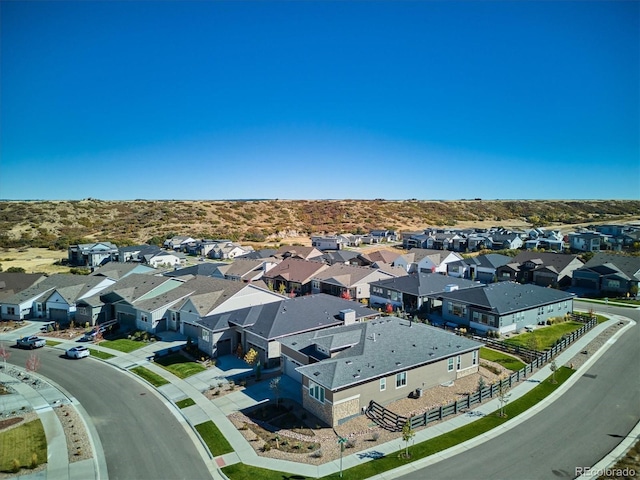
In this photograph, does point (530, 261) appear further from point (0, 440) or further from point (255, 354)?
point (0, 440)

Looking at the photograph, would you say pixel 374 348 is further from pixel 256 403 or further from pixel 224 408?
pixel 224 408

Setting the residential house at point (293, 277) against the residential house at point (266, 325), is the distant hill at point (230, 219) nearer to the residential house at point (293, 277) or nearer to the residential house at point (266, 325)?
the residential house at point (293, 277)

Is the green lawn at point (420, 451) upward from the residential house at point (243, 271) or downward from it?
downward

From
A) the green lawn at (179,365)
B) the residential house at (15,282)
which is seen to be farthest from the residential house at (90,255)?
the green lawn at (179,365)

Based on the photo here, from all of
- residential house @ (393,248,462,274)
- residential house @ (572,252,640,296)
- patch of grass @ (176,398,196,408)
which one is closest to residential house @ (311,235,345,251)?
residential house @ (393,248,462,274)

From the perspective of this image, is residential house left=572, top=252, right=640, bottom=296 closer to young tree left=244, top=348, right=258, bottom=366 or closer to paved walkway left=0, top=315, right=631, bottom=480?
paved walkway left=0, top=315, right=631, bottom=480

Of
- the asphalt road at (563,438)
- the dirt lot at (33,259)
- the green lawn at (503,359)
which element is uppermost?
the dirt lot at (33,259)
